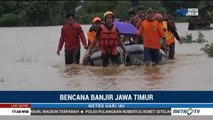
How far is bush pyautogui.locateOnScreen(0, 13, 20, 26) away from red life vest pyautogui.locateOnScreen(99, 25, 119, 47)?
44.7m

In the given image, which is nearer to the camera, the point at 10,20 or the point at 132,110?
the point at 132,110

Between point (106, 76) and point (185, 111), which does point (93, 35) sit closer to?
point (106, 76)

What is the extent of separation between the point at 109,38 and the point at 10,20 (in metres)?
45.3

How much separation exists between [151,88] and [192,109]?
4.62 metres

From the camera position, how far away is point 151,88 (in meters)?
12.3

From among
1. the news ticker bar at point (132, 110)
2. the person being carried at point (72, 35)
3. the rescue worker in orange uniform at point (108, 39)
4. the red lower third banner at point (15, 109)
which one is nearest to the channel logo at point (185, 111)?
the news ticker bar at point (132, 110)

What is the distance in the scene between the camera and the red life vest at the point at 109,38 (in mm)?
15044

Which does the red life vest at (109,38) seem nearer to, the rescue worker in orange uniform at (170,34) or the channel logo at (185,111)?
the rescue worker in orange uniform at (170,34)

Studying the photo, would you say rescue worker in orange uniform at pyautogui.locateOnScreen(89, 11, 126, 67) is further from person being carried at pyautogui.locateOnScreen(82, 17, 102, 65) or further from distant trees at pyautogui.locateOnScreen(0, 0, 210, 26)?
distant trees at pyautogui.locateOnScreen(0, 0, 210, 26)

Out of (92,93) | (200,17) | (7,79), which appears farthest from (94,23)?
(200,17)

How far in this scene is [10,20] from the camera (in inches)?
2341

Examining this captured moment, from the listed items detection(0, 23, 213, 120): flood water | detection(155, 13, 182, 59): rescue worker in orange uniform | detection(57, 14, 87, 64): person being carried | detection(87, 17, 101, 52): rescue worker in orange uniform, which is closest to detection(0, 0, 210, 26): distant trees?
detection(155, 13, 182, 59): rescue worker in orange uniform

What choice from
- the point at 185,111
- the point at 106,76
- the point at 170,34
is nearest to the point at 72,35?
the point at 106,76

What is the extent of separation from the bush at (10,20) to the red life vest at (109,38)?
44.7 m
